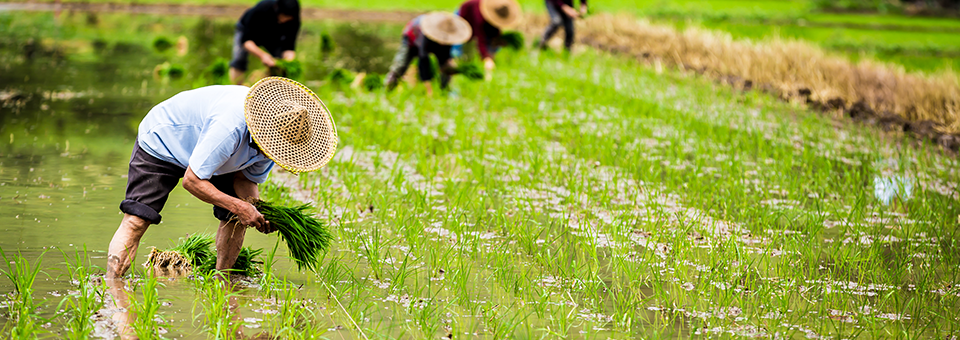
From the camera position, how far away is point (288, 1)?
6227mm

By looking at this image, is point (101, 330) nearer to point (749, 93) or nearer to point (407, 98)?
point (407, 98)

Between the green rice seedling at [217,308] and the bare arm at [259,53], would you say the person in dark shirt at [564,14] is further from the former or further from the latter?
the green rice seedling at [217,308]

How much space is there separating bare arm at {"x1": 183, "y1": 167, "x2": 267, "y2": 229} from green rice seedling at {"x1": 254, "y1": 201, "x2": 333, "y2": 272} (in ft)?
0.40

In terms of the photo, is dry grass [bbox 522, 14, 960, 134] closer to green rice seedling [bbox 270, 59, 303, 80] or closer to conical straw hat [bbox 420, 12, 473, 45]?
conical straw hat [bbox 420, 12, 473, 45]

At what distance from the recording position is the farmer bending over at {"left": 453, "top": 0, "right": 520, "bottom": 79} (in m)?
8.64

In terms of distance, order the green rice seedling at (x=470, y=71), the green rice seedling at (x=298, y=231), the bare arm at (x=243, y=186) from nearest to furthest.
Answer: the green rice seedling at (x=298, y=231), the bare arm at (x=243, y=186), the green rice seedling at (x=470, y=71)

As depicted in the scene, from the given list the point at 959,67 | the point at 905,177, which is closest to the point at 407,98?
the point at 905,177

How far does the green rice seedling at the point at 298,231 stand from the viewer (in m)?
3.43

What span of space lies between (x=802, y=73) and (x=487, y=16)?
3.74 m

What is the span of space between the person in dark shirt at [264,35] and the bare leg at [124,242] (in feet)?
11.2

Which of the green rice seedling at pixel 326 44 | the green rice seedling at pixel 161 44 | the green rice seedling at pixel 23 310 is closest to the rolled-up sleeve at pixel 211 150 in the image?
the green rice seedling at pixel 23 310

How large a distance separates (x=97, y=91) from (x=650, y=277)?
6506mm

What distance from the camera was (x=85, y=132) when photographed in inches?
255

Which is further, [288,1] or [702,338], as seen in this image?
[288,1]
